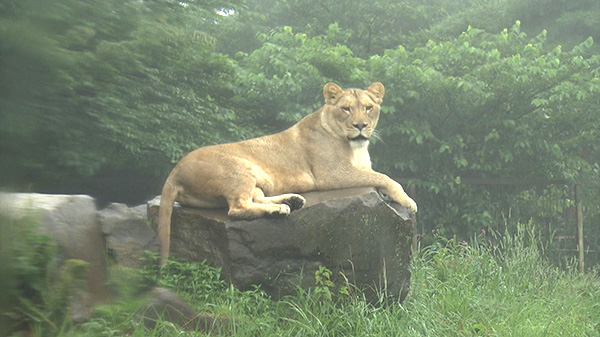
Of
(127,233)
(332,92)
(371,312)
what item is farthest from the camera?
(332,92)

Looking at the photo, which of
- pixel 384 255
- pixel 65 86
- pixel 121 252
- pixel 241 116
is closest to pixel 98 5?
pixel 65 86

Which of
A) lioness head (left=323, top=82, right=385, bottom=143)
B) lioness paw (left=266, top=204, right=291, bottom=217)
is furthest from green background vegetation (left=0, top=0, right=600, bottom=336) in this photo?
lioness head (left=323, top=82, right=385, bottom=143)

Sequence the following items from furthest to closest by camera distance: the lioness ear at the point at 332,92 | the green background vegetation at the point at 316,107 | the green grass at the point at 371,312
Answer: the lioness ear at the point at 332,92
the green grass at the point at 371,312
the green background vegetation at the point at 316,107

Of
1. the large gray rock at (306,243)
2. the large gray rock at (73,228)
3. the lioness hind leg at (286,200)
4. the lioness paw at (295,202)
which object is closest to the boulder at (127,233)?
the large gray rock at (306,243)

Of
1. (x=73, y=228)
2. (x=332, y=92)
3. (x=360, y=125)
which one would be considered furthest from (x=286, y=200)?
(x=73, y=228)

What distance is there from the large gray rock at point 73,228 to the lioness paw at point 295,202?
207 centimetres

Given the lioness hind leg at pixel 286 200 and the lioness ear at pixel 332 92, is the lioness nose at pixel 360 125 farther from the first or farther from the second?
the lioness hind leg at pixel 286 200

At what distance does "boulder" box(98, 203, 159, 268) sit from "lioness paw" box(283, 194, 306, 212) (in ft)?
4.04

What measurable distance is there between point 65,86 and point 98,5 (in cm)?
38

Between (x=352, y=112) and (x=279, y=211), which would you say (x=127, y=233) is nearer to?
(x=279, y=211)

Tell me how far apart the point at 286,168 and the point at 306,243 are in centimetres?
96

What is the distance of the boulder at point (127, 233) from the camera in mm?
5995

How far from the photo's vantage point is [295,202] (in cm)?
610

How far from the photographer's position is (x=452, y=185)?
1167 centimetres
